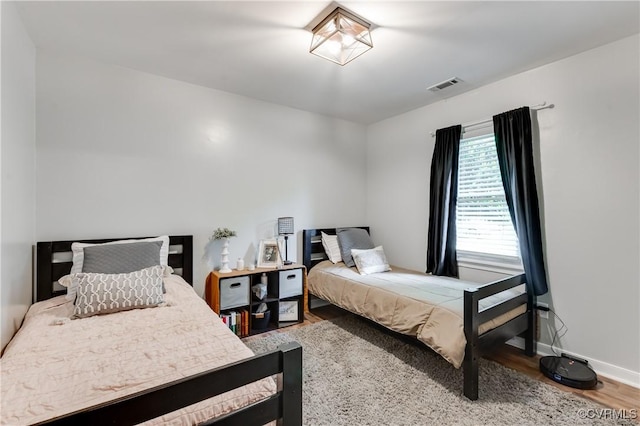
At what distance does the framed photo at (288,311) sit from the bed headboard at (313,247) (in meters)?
0.53

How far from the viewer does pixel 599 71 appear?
2.27 meters

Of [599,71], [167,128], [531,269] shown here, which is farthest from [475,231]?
[167,128]

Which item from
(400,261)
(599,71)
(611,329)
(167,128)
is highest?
(599,71)

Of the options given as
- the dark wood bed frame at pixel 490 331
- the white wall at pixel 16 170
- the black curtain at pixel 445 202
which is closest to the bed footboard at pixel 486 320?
the dark wood bed frame at pixel 490 331

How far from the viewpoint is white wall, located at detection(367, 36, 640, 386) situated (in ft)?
7.04

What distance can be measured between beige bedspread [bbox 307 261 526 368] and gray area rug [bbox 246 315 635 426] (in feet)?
0.86

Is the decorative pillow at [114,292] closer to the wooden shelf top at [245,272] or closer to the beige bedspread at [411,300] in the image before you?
the wooden shelf top at [245,272]

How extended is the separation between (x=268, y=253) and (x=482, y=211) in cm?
230

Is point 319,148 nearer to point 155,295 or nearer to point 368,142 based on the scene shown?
point 368,142

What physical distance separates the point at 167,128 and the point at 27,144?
1010 mm

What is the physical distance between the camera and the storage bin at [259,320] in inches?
119

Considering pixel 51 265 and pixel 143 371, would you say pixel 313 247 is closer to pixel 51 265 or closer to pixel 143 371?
pixel 51 265

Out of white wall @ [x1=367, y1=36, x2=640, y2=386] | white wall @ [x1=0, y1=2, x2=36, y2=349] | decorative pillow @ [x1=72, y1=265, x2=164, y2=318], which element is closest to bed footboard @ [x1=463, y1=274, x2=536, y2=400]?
white wall @ [x1=367, y1=36, x2=640, y2=386]

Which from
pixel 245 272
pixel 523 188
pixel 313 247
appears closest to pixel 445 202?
pixel 523 188
